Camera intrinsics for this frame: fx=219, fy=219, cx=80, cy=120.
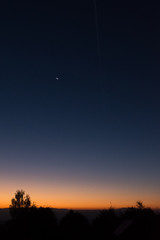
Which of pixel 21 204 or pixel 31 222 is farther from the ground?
pixel 21 204

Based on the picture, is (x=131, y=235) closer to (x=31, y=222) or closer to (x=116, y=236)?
(x=116, y=236)

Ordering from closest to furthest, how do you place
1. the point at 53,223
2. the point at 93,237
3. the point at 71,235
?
the point at 93,237
the point at 71,235
the point at 53,223

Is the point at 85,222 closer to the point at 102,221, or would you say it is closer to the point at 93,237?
the point at 102,221

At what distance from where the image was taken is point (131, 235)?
92.4 feet

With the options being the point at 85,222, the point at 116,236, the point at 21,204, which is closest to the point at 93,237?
the point at 85,222

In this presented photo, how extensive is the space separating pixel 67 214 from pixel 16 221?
526 inches

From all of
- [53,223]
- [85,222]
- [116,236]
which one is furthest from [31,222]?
[116,236]

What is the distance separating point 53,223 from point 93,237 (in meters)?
14.2

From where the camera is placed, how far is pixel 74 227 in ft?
167

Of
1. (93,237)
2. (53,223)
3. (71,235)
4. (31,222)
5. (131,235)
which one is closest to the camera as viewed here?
(131,235)

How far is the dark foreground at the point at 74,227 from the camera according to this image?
93.6ft

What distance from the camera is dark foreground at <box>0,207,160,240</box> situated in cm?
2852

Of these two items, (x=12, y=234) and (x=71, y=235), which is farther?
(x=71, y=235)

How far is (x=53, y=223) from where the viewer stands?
52969 mm
